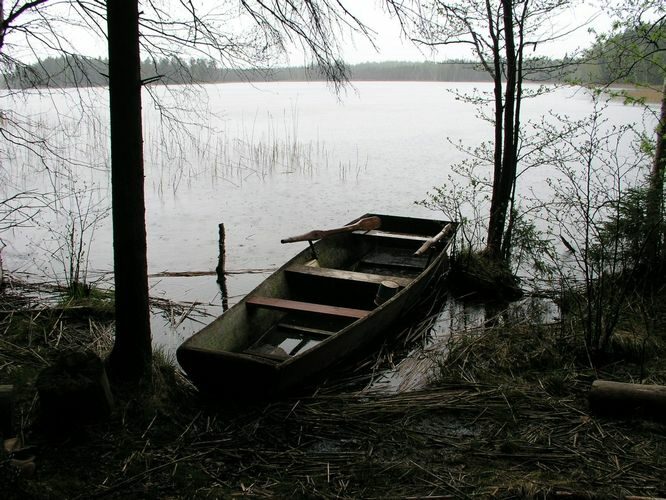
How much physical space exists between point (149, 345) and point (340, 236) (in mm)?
4010

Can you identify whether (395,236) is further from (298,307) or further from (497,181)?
(298,307)

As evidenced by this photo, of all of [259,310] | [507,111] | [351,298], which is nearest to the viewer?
[259,310]

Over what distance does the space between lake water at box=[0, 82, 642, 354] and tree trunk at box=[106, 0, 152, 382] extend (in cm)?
117

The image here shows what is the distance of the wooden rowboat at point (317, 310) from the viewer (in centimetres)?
407

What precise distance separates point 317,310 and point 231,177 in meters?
9.51

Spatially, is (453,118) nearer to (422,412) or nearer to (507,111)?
(507,111)

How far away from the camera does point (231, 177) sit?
1415 cm

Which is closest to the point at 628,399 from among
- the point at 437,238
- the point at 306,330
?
the point at 306,330

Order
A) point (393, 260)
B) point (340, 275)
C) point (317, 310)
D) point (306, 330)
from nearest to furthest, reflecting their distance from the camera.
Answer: point (317, 310), point (306, 330), point (340, 275), point (393, 260)

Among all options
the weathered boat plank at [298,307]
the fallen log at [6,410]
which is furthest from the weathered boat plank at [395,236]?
the fallen log at [6,410]

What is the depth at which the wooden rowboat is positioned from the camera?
407 cm

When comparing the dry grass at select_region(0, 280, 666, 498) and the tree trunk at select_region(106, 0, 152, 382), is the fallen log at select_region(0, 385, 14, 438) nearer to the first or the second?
the dry grass at select_region(0, 280, 666, 498)

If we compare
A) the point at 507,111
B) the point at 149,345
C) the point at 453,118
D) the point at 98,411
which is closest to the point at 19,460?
the point at 98,411

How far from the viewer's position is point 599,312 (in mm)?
4441
